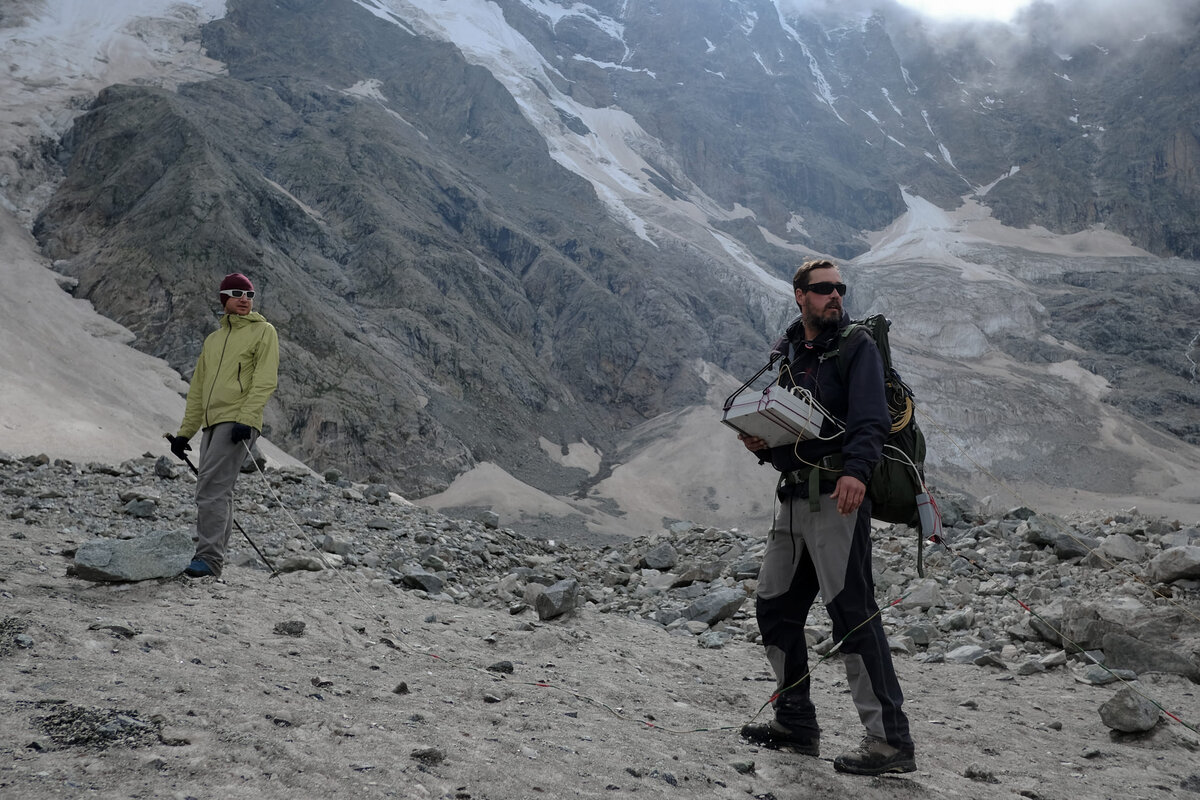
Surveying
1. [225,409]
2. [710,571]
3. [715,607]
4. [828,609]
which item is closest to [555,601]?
[715,607]

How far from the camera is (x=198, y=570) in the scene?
5426 mm

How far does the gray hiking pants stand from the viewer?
335cm

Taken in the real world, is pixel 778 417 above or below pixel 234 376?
above

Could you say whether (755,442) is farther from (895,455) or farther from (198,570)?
(198,570)

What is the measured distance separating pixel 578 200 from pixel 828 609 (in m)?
73.5

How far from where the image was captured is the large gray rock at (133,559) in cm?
489

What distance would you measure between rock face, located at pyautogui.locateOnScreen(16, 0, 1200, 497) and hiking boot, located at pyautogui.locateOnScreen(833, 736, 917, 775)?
1253 inches

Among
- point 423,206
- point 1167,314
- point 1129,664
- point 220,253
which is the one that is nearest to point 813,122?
point 1167,314

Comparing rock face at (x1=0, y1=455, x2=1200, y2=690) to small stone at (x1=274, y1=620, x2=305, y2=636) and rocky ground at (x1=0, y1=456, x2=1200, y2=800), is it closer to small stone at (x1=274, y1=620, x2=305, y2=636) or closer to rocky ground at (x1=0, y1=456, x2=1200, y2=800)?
rocky ground at (x1=0, y1=456, x2=1200, y2=800)

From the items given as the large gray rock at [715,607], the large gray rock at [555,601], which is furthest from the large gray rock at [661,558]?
the large gray rock at [555,601]

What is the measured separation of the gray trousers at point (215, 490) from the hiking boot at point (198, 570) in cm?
3

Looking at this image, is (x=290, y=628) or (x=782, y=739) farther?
(x=290, y=628)

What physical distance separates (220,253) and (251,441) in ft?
119

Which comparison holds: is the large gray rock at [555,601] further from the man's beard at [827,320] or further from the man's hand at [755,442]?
the man's beard at [827,320]
